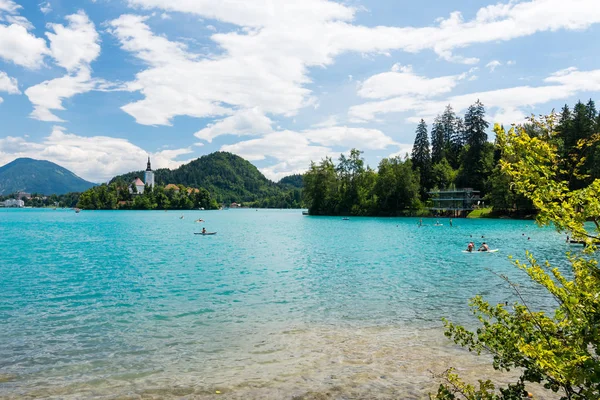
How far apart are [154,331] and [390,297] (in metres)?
11.5

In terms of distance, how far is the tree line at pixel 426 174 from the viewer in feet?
344

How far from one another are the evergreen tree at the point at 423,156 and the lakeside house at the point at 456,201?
10.9 meters

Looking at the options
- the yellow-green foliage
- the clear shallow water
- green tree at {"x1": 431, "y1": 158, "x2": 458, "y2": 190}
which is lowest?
the clear shallow water

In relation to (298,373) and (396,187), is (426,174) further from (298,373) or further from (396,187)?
(298,373)

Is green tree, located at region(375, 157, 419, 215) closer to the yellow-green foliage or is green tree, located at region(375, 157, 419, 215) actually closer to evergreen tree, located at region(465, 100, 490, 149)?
evergreen tree, located at region(465, 100, 490, 149)

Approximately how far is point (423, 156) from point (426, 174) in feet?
21.9

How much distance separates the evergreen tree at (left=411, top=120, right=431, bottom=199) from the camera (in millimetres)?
136125

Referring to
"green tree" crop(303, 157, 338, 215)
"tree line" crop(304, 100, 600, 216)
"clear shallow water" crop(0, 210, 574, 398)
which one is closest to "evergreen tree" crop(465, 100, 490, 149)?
"tree line" crop(304, 100, 600, 216)

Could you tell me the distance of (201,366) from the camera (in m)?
10.9

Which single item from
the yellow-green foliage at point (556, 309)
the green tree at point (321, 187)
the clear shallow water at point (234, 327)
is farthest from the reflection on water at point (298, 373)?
the green tree at point (321, 187)

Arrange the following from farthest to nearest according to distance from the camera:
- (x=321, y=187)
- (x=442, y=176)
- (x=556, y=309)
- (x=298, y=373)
→ (x=321, y=187)
(x=442, y=176)
(x=298, y=373)
(x=556, y=309)

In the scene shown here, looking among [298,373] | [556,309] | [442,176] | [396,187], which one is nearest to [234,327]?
[298,373]

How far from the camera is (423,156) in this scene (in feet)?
452

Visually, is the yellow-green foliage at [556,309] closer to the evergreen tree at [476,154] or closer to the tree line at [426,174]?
the tree line at [426,174]
